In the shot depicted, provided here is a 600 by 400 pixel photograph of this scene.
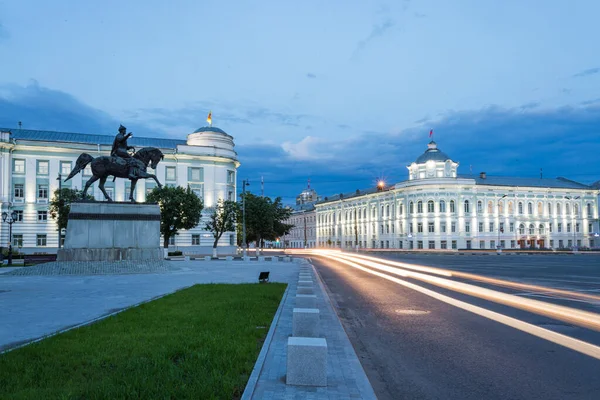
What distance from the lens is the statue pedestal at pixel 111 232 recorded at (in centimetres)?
2777

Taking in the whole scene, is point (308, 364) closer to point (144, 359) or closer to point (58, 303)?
point (144, 359)

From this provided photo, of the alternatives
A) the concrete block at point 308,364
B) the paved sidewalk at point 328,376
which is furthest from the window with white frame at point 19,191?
the concrete block at point 308,364

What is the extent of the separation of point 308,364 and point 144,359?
8.90ft

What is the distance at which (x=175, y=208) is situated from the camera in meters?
55.9

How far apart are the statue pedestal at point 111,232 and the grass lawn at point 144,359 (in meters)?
18.0

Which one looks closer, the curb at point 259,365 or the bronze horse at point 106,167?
the curb at point 259,365

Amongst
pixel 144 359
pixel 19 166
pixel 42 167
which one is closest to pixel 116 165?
pixel 144 359

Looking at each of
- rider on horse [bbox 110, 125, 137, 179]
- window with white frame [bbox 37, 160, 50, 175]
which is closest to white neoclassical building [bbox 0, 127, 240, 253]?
window with white frame [bbox 37, 160, 50, 175]

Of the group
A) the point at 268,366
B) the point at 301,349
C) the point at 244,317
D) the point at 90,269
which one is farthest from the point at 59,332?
the point at 90,269

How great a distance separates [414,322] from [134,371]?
7.42 meters

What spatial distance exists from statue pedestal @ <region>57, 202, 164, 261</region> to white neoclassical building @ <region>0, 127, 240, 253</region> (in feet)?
134

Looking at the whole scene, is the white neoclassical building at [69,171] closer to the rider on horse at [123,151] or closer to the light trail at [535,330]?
the rider on horse at [123,151]

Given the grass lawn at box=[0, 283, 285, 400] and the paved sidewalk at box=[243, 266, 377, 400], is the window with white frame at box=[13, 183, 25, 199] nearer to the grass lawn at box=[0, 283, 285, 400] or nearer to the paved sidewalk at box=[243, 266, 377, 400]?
the grass lawn at box=[0, 283, 285, 400]

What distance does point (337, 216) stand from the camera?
123 meters
